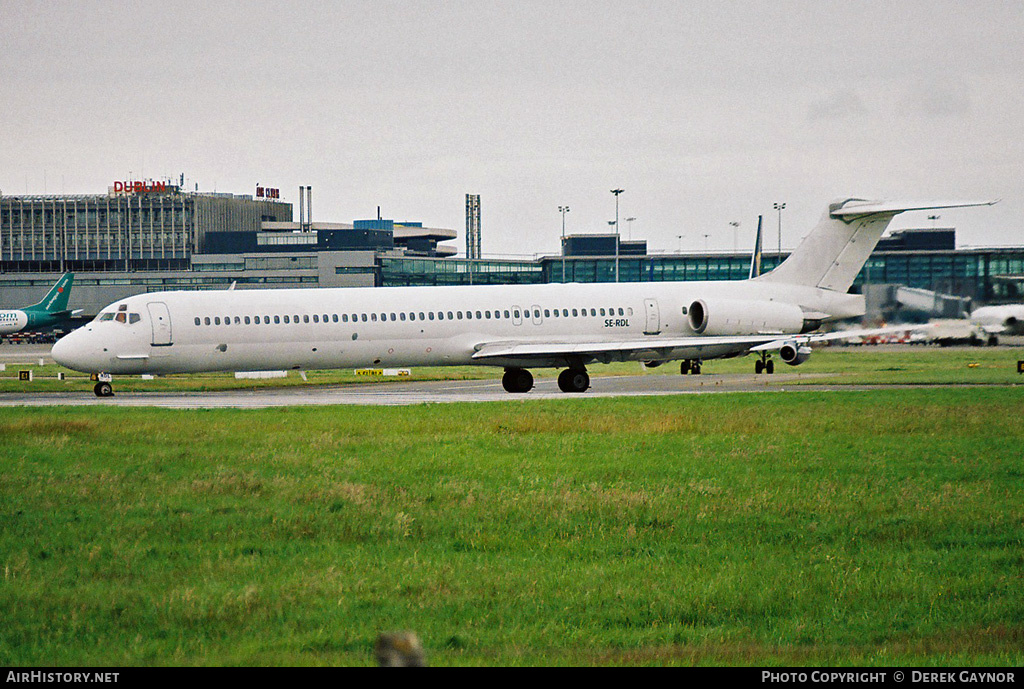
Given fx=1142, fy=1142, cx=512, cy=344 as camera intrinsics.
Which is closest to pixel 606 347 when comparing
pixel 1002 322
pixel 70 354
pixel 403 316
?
pixel 403 316

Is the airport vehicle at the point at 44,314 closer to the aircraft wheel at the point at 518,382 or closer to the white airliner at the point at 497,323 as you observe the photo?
the white airliner at the point at 497,323

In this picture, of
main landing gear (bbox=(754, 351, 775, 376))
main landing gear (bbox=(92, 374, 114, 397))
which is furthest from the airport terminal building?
main landing gear (bbox=(92, 374, 114, 397))

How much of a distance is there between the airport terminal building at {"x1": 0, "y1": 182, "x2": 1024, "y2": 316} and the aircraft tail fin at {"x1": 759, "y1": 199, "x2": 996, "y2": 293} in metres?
47.0

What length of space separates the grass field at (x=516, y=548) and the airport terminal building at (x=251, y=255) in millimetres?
77189

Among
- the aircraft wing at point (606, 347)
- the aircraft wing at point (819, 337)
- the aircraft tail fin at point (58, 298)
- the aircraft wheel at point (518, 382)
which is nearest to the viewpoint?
the aircraft wing at point (606, 347)

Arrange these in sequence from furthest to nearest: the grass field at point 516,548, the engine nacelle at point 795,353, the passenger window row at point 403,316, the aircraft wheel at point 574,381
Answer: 1. the engine nacelle at point 795,353
2. the aircraft wheel at point 574,381
3. the passenger window row at point 403,316
4. the grass field at point 516,548

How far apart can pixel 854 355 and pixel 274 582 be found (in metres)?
58.1

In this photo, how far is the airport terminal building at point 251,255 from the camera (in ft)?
386

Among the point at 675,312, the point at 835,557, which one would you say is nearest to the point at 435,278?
Answer: the point at 675,312

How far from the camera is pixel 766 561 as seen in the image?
12.5 meters

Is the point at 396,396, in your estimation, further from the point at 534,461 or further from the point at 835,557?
the point at 835,557

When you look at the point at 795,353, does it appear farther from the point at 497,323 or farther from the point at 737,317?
the point at 497,323

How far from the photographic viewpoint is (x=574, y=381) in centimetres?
4162

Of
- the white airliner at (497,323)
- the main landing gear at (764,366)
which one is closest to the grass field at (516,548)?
the white airliner at (497,323)
